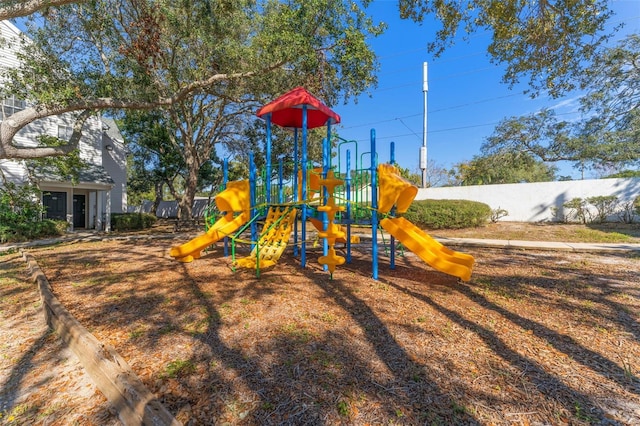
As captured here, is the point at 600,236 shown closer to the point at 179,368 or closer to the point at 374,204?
the point at 374,204

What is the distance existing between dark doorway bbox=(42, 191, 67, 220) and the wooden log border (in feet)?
51.8

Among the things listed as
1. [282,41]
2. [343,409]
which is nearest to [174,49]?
[282,41]

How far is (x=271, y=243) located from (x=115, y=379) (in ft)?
17.0

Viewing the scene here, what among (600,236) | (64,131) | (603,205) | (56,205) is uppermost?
(64,131)

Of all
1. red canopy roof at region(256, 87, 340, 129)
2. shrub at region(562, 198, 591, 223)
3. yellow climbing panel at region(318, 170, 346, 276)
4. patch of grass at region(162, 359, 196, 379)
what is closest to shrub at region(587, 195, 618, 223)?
shrub at region(562, 198, 591, 223)

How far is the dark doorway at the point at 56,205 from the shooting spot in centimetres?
1504

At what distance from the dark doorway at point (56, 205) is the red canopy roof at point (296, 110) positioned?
48.4ft

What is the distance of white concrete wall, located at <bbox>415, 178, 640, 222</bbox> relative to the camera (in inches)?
501

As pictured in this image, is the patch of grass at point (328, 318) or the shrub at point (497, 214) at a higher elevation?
the shrub at point (497, 214)

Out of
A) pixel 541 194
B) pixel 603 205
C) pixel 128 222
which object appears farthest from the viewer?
pixel 128 222

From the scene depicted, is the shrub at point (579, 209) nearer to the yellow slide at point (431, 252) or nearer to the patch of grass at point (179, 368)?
the yellow slide at point (431, 252)

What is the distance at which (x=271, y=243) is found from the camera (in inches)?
291

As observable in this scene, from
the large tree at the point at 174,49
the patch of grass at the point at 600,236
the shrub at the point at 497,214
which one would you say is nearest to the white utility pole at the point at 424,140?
the shrub at the point at 497,214

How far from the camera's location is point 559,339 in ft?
10.1
